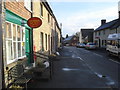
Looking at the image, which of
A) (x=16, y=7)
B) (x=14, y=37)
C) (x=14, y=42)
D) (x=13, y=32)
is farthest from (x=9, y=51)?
(x=16, y=7)

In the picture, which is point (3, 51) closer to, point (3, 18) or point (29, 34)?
point (3, 18)

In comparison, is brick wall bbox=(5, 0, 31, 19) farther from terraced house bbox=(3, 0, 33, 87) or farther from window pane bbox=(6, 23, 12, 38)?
window pane bbox=(6, 23, 12, 38)

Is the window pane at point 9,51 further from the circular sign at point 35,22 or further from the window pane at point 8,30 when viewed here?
the circular sign at point 35,22

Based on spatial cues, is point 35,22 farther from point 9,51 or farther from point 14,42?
point 9,51

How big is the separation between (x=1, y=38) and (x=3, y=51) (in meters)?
0.44

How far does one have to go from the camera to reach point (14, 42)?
6484mm

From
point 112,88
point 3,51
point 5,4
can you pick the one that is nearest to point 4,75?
point 3,51

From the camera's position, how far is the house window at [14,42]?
5.84 metres

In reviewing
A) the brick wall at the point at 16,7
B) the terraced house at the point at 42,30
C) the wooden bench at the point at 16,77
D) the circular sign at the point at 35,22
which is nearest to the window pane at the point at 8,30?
the brick wall at the point at 16,7

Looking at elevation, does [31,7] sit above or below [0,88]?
above

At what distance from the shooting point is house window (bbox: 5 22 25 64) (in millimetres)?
5836

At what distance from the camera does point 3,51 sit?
512 centimetres

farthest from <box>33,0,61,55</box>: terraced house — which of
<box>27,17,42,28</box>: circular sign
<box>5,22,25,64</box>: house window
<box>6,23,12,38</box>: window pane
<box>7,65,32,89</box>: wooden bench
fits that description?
<box>6,23,12,38</box>: window pane

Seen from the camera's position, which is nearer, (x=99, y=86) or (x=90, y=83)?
(x=99, y=86)
